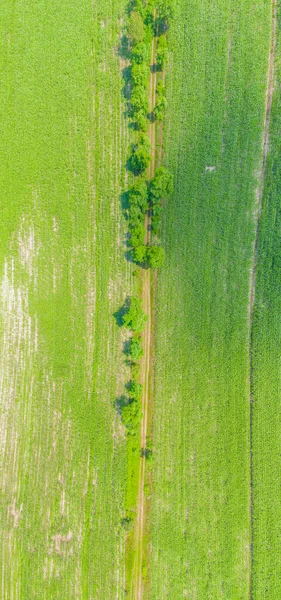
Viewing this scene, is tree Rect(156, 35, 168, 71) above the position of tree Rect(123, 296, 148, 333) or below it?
above

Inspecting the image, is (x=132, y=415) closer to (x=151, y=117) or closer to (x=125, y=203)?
(x=125, y=203)

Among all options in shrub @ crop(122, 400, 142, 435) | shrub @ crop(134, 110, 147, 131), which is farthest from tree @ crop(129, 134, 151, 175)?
shrub @ crop(122, 400, 142, 435)

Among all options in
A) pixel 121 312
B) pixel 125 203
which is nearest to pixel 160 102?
pixel 125 203

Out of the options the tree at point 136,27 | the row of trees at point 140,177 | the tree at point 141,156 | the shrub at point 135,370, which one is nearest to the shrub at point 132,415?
the row of trees at point 140,177

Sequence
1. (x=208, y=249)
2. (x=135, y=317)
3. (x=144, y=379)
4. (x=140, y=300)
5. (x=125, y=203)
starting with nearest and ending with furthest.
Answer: (x=135, y=317), (x=140, y=300), (x=208, y=249), (x=144, y=379), (x=125, y=203)

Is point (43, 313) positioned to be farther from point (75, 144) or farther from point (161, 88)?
point (161, 88)

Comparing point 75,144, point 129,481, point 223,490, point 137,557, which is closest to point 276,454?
point 223,490

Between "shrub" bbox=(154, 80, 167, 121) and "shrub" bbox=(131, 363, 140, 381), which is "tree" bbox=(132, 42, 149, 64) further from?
"shrub" bbox=(131, 363, 140, 381)

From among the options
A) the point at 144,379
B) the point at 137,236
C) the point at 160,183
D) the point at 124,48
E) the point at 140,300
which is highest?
the point at 124,48
